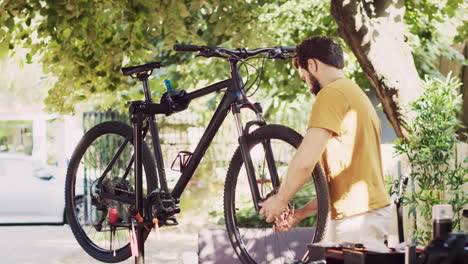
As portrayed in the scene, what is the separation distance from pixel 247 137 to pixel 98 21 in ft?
17.2

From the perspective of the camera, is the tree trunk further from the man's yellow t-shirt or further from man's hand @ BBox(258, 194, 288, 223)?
man's hand @ BBox(258, 194, 288, 223)

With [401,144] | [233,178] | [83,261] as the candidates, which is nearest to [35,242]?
[83,261]

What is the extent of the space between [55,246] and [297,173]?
7.85 meters

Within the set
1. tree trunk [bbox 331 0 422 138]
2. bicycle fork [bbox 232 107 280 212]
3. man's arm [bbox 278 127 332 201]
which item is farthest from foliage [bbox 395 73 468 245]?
man's arm [bbox 278 127 332 201]

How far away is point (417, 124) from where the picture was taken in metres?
5.86

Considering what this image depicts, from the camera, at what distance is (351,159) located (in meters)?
3.07

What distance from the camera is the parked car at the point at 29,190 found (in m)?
12.3

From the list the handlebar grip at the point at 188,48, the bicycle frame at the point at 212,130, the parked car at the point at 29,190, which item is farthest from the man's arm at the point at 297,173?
the parked car at the point at 29,190

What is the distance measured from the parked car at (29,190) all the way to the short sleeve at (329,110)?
979cm

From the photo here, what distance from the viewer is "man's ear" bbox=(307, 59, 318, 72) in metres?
3.12

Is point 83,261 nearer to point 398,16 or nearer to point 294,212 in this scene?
point 398,16

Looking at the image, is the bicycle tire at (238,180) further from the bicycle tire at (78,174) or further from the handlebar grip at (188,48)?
the bicycle tire at (78,174)

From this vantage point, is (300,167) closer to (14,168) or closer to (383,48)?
(383,48)

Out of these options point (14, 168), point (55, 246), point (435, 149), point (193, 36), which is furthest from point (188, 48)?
point (14, 168)
